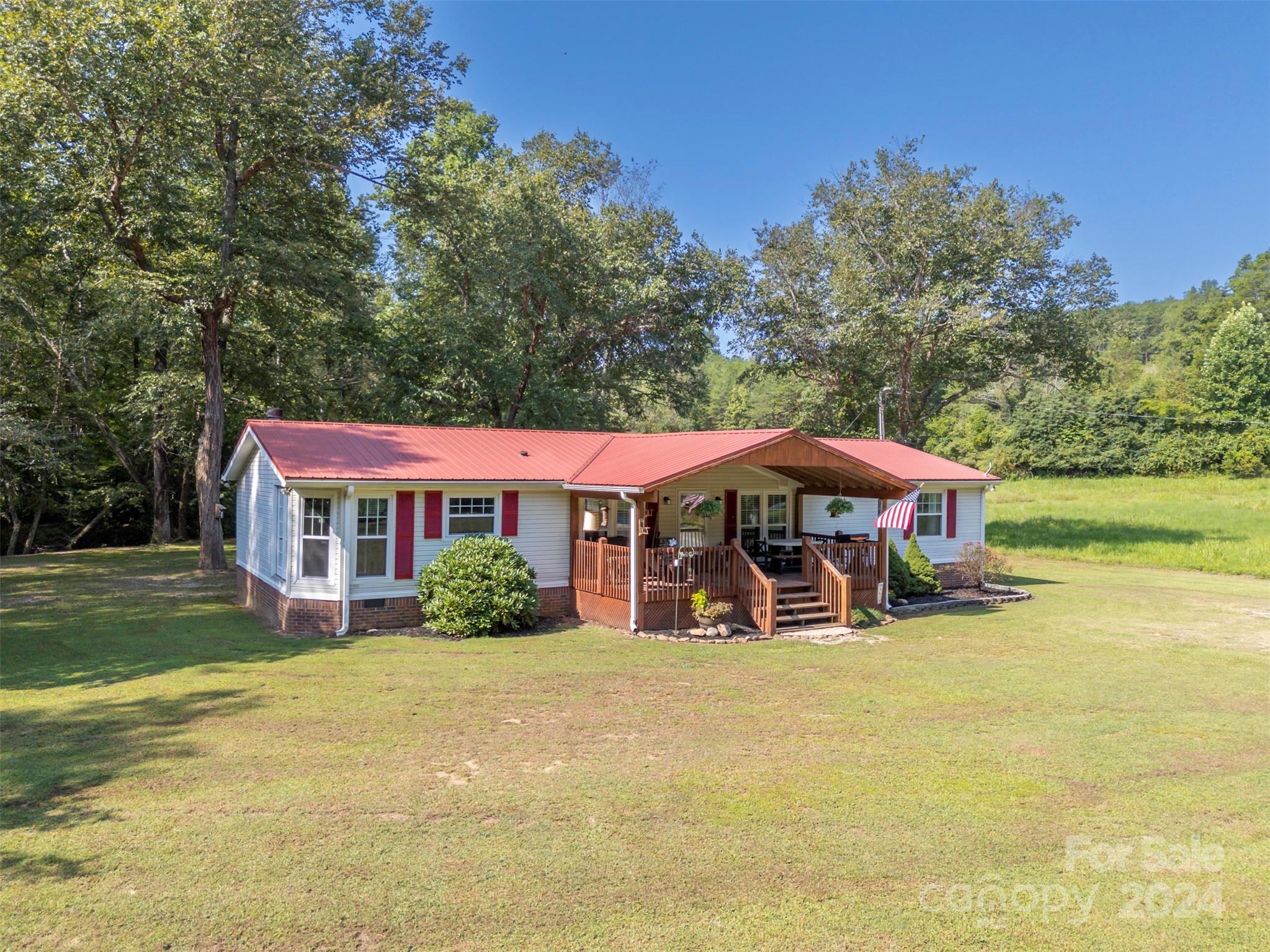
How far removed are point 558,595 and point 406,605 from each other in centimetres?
294

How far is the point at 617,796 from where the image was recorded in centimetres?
631

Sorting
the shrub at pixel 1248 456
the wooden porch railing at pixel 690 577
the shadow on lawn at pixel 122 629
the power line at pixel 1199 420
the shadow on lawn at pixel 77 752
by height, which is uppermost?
the power line at pixel 1199 420

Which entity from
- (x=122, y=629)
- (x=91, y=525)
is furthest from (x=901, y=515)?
(x=91, y=525)

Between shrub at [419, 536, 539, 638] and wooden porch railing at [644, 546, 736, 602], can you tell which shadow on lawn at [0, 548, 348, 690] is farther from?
wooden porch railing at [644, 546, 736, 602]

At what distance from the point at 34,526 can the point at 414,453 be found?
72.2 feet

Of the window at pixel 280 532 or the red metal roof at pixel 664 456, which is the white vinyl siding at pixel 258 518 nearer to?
the window at pixel 280 532

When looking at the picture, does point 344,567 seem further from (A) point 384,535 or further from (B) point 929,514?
(B) point 929,514

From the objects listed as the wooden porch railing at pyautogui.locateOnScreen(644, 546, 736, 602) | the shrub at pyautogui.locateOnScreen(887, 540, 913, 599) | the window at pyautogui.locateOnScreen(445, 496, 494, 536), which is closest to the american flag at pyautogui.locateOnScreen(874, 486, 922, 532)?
the shrub at pyautogui.locateOnScreen(887, 540, 913, 599)

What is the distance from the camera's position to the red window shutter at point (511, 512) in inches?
572

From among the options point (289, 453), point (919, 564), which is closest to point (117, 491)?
point (289, 453)

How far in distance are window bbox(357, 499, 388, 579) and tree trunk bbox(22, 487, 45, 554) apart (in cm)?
2146

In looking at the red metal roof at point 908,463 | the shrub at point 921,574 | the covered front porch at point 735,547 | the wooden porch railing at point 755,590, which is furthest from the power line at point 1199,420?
the wooden porch railing at point 755,590

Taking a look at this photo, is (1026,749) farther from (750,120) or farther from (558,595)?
(750,120)

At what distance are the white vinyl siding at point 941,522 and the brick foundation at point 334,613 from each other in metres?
6.79
